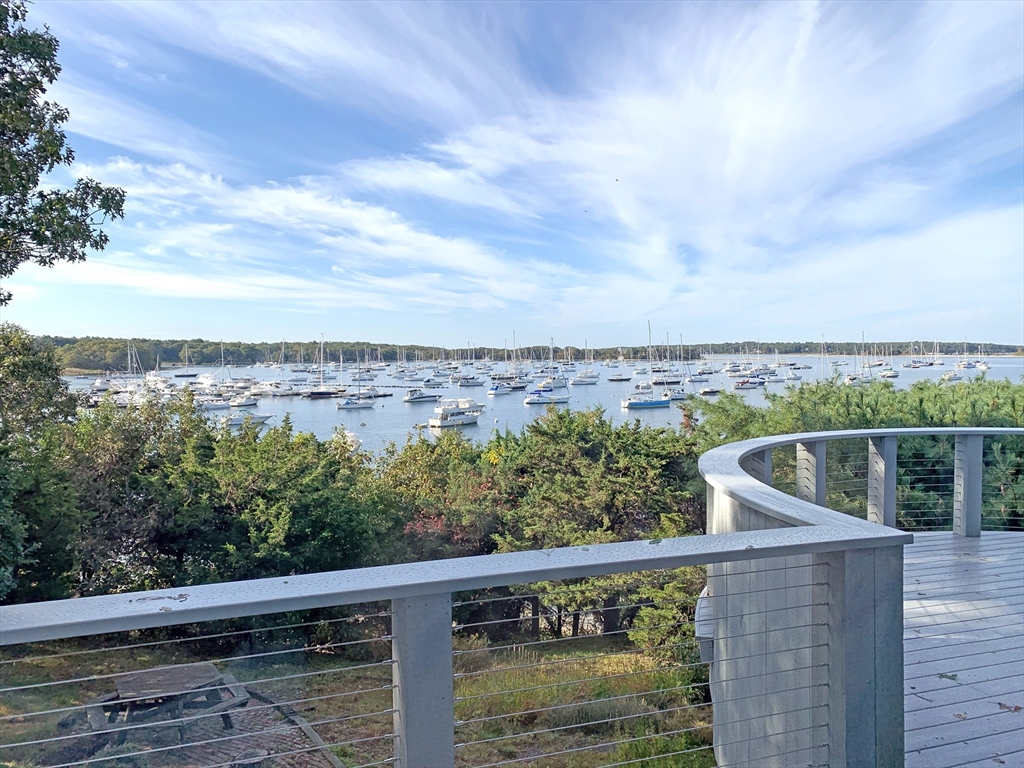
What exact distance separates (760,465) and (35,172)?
299 inches

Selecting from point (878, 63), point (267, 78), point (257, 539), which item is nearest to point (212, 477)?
point (257, 539)

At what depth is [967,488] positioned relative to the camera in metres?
4.73

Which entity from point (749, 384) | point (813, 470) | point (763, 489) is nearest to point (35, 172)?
point (763, 489)

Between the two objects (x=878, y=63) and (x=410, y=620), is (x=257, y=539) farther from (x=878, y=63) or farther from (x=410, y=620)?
(x=878, y=63)

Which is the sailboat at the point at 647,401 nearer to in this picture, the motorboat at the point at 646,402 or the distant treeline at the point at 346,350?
the motorboat at the point at 646,402

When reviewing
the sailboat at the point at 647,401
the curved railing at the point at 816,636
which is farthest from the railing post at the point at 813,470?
the sailboat at the point at 647,401

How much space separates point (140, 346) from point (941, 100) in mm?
35884

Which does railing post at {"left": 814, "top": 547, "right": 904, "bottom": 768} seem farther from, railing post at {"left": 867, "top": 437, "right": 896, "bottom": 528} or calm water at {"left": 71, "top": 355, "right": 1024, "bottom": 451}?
calm water at {"left": 71, "top": 355, "right": 1024, "bottom": 451}

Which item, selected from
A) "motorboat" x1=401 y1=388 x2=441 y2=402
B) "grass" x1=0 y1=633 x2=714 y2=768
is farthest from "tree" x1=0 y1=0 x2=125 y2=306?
"motorboat" x1=401 y1=388 x2=441 y2=402

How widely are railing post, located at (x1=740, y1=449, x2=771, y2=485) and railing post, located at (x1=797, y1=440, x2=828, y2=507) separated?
0.51 meters

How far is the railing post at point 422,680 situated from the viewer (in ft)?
4.01

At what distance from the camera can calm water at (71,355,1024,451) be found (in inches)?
1405

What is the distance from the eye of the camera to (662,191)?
18.0 metres

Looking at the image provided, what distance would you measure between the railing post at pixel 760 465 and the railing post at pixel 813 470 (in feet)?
1.66
